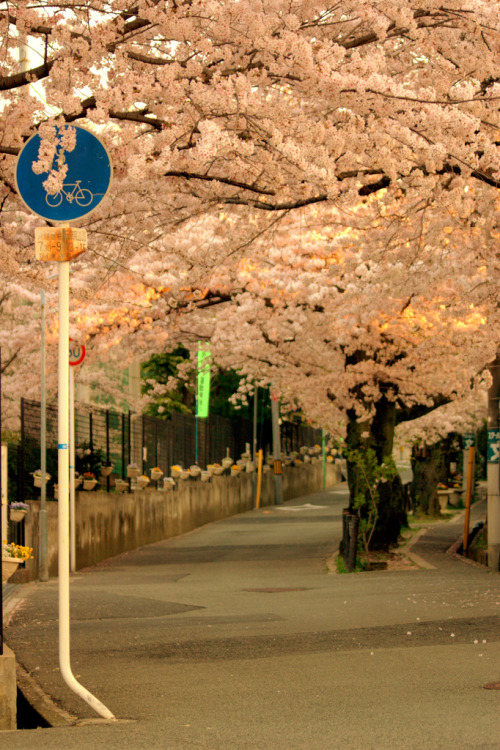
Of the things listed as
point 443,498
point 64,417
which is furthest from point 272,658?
point 443,498

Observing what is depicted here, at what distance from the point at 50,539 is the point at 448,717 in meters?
12.3

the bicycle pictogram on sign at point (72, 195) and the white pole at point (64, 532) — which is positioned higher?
the bicycle pictogram on sign at point (72, 195)

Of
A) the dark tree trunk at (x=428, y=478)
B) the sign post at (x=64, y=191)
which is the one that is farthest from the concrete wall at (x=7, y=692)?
the dark tree trunk at (x=428, y=478)

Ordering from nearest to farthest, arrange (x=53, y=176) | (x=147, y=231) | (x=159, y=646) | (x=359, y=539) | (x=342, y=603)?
1. (x=53, y=176)
2. (x=159, y=646)
3. (x=342, y=603)
4. (x=147, y=231)
5. (x=359, y=539)

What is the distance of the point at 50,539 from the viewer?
17.7 metres

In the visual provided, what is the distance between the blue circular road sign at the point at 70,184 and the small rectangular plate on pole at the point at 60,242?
0.40 feet

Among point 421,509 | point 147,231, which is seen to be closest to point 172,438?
point 421,509

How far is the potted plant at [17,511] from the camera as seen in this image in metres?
16.4

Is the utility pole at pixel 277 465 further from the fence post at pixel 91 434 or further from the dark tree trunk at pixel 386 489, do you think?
the fence post at pixel 91 434

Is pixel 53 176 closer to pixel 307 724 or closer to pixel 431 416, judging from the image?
pixel 307 724

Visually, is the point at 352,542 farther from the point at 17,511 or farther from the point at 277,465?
the point at 277,465

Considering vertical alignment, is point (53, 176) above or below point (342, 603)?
above

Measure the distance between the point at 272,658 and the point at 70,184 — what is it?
14.0 ft

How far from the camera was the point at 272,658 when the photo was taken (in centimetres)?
890
